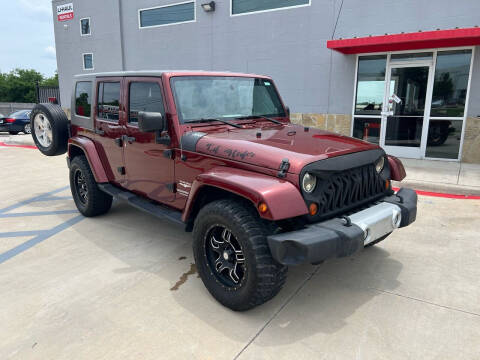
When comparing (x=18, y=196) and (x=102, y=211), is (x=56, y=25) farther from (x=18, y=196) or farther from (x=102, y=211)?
(x=102, y=211)

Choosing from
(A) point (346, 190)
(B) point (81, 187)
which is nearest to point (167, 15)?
(B) point (81, 187)

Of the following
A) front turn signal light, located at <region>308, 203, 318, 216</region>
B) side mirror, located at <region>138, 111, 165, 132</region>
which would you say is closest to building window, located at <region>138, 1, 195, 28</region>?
side mirror, located at <region>138, 111, 165, 132</region>

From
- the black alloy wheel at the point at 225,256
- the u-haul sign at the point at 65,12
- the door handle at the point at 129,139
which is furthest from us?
the u-haul sign at the point at 65,12

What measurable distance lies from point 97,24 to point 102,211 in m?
13.3

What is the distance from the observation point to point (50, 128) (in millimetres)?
5250

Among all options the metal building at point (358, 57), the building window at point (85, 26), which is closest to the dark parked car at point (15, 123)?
the building window at point (85, 26)

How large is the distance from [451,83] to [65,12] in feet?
54.4

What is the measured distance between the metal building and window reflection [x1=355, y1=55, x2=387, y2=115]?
26mm

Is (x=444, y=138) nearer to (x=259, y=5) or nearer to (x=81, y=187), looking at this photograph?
Answer: (x=259, y=5)

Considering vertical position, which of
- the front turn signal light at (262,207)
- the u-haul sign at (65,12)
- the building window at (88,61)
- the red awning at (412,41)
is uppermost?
the u-haul sign at (65,12)

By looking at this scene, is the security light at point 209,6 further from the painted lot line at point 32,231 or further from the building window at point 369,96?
the painted lot line at point 32,231

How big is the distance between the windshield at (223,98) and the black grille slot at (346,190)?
4.57 feet

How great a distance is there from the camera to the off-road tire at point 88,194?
15.5 ft

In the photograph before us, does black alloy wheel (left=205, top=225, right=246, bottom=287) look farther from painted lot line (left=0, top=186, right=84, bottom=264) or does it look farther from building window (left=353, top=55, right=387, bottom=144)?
building window (left=353, top=55, right=387, bottom=144)
